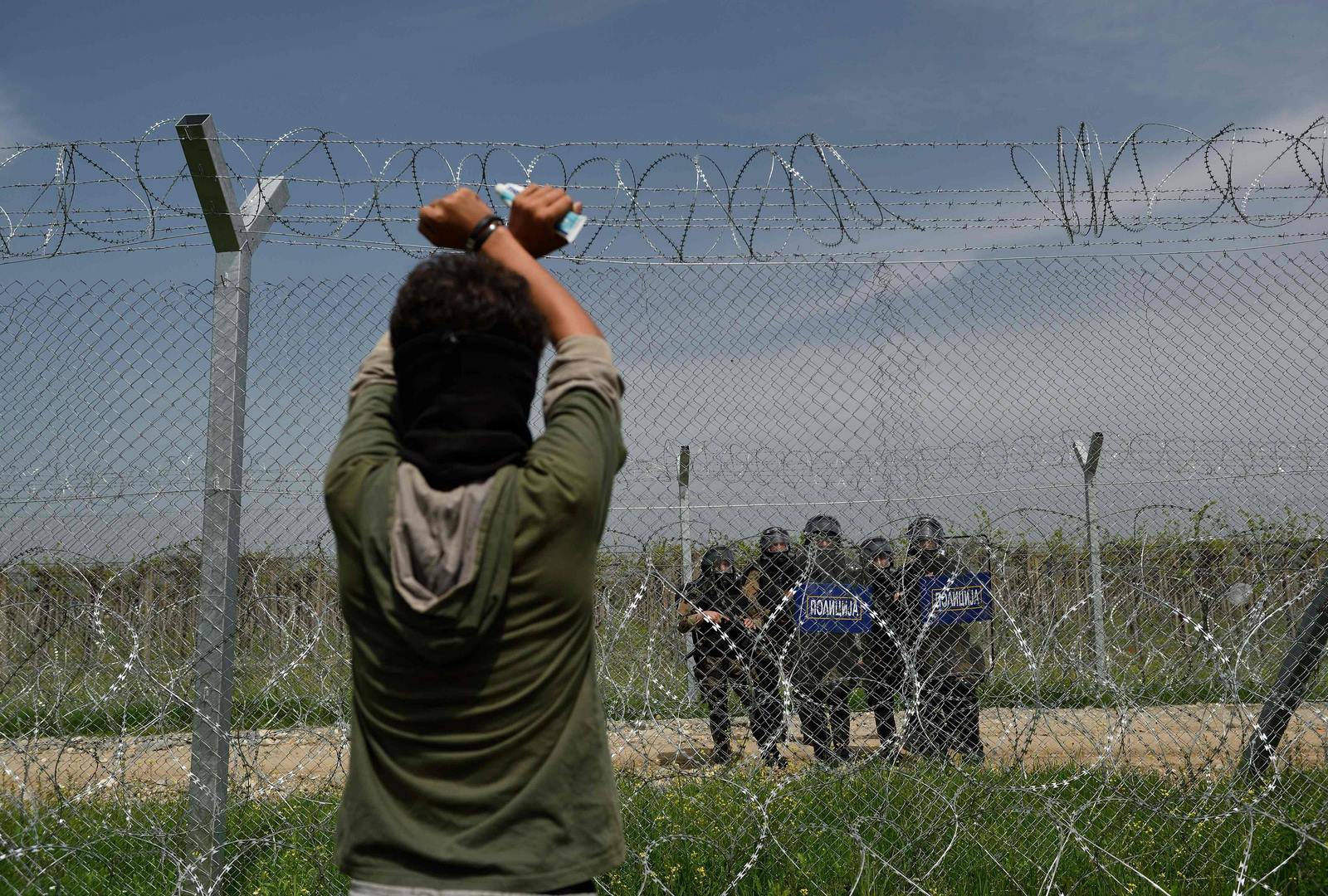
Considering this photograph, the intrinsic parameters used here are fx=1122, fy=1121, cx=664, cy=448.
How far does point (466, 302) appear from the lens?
1521 millimetres

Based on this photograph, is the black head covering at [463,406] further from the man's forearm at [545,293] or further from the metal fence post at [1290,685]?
the metal fence post at [1290,685]

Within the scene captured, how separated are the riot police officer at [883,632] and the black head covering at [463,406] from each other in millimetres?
4916

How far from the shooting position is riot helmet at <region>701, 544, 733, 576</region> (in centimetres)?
567

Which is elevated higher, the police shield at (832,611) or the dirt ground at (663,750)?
the police shield at (832,611)

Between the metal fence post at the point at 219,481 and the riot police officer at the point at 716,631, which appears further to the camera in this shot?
the riot police officer at the point at 716,631

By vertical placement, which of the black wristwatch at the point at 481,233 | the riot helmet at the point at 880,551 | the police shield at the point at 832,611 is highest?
the black wristwatch at the point at 481,233

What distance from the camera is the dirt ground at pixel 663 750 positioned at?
4.58 meters

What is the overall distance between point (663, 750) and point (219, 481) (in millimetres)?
5237

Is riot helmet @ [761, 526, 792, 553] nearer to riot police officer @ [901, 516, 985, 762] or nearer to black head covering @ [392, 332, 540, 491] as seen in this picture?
riot police officer @ [901, 516, 985, 762]

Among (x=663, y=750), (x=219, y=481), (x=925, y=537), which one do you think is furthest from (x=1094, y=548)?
(x=219, y=481)

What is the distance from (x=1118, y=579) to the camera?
18.4 ft

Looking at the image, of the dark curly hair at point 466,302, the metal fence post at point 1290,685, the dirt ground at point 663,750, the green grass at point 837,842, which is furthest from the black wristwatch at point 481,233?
the metal fence post at point 1290,685

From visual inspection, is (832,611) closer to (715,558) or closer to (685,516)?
(715,558)

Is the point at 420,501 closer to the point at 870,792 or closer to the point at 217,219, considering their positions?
the point at 217,219
